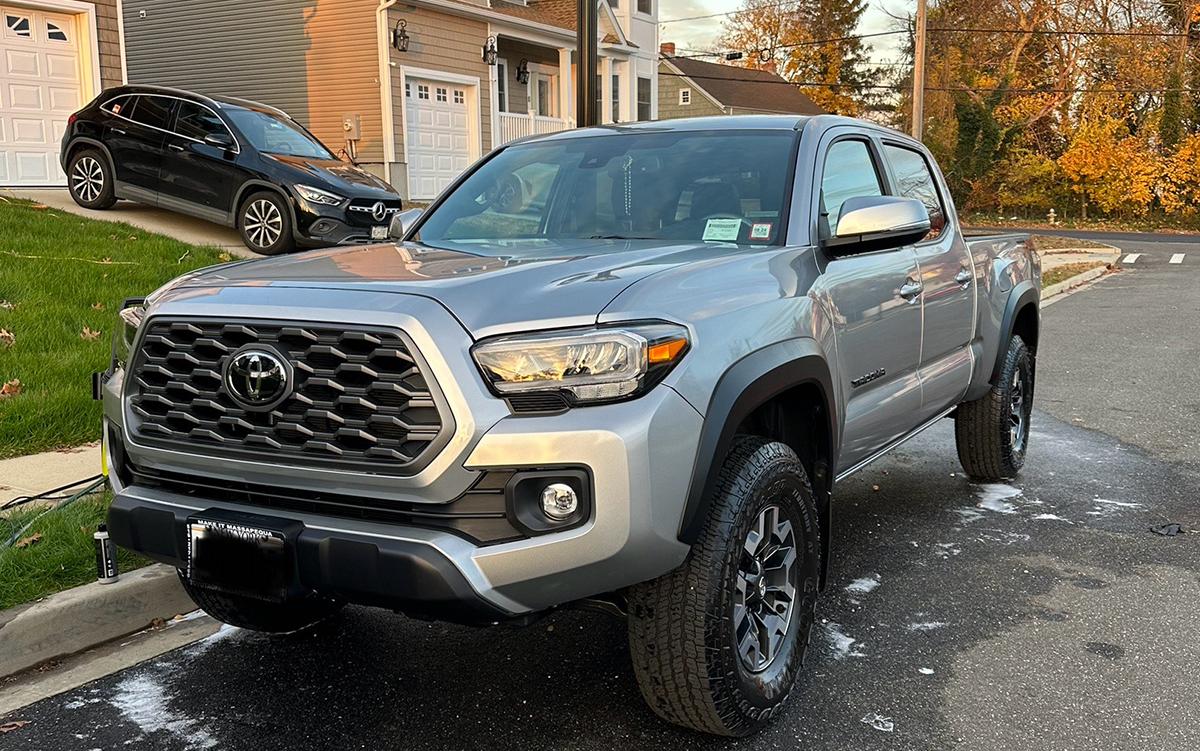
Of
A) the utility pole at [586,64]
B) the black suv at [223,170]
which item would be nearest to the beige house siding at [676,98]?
the black suv at [223,170]

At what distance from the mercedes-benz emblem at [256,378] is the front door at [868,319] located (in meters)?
1.79

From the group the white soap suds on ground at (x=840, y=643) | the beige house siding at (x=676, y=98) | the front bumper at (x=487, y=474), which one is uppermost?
the beige house siding at (x=676, y=98)

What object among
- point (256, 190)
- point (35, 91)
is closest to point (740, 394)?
point (256, 190)

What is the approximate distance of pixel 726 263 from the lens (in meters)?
3.29

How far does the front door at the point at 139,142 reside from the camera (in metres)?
12.4

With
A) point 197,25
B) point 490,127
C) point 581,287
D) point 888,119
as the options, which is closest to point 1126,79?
point 888,119

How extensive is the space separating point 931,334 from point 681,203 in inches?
54.1

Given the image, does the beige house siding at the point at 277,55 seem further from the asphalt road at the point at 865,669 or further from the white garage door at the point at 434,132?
the asphalt road at the point at 865,669

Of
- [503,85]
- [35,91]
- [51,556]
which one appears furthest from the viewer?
[503,85]

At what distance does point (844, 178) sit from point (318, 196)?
8.14 metres

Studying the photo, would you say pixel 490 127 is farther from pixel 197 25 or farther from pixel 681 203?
pixel 681 203

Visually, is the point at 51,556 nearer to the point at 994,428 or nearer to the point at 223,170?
the point at 994,428

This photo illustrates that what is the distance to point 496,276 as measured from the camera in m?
2.94

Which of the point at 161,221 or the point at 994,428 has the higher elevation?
the point at 161,221
